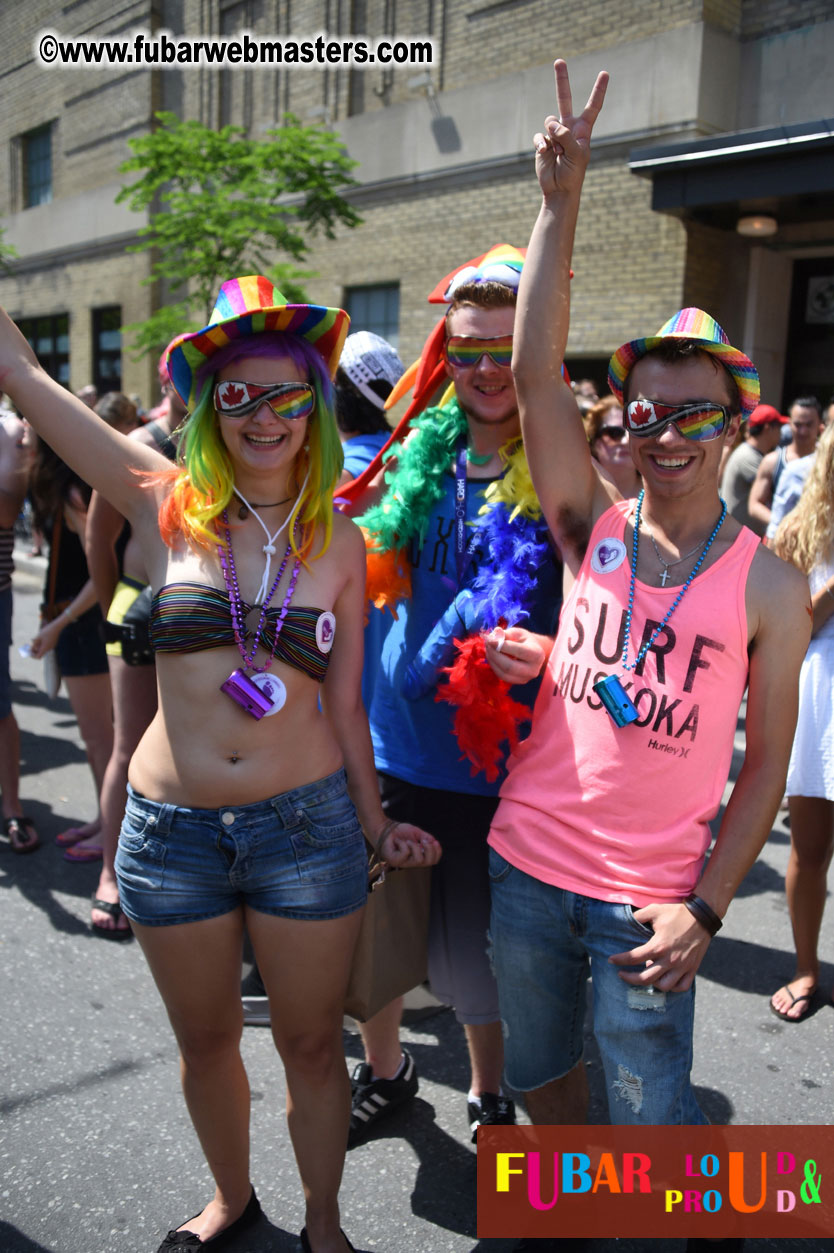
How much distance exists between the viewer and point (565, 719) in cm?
194

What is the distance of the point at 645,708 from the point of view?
1.83 meters

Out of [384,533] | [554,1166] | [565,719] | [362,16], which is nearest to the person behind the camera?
[565,719]

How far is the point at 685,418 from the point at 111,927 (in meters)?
2.92

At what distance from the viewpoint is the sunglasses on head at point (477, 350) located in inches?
88.2

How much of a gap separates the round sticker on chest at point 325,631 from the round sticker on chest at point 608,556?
1.80ft

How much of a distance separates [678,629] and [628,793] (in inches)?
12.7

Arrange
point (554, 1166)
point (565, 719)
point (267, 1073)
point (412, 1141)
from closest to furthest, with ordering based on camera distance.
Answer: point (565, 719) < point (554, 1166) < point (412, 1141) < point (267, 1073)

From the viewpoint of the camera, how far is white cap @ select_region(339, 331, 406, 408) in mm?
3266

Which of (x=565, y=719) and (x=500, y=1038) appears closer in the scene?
(x=565, y=719)

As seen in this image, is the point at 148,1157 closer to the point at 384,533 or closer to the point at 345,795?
the point at 345,795

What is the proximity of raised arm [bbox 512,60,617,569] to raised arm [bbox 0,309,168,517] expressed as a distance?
0.82m

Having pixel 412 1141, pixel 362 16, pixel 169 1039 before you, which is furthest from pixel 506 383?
pixel 362 16

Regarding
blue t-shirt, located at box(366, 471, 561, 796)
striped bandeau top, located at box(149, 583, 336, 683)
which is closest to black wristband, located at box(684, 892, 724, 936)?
blue t-shirt, located at box(366, 471, 561, 796)

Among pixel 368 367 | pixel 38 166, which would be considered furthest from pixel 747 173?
pixel 38 166
